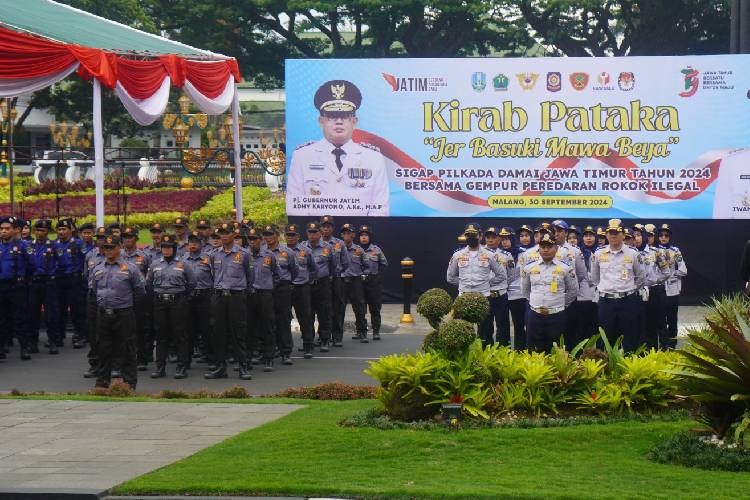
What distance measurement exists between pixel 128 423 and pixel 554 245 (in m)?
5.21

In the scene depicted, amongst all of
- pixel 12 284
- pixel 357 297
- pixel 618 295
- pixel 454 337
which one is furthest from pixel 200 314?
pixel 454 337

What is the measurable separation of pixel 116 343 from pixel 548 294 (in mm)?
5121

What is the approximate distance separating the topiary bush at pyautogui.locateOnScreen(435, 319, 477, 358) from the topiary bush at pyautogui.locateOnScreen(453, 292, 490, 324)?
143 mm

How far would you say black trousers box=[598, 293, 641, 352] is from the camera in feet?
53.4

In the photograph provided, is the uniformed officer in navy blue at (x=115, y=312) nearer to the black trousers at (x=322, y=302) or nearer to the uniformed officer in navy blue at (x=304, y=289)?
the uniformed officer in navy blue at (x=304, y=289)

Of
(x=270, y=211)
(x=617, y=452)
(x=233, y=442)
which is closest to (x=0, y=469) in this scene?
(x=233, y=442)

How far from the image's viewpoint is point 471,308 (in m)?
12.2

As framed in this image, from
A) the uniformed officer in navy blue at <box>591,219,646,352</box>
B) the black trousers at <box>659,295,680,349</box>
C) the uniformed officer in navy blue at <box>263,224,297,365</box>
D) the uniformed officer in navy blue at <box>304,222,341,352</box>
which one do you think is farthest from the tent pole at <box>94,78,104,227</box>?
the black trousers at <box>659,295,680,349</box>

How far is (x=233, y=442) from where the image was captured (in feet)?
38.2

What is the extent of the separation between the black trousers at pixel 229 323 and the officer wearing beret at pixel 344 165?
734 cm

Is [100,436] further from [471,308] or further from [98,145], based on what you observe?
[98,145]

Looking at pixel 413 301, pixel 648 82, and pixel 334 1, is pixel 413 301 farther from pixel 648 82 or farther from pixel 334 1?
pixel 334 1

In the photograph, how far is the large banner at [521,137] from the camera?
79.3ft

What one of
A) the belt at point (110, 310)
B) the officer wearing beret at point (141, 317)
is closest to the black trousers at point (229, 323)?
the officer wearing beret at point (141, 317)
